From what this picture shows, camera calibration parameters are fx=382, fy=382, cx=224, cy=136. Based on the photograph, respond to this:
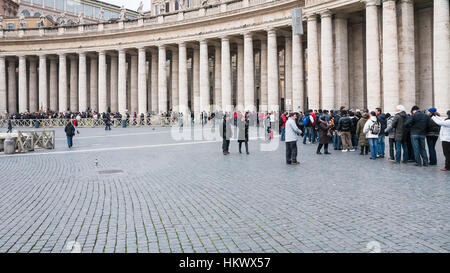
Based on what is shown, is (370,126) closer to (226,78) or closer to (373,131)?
(373,131)

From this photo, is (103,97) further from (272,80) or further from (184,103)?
(272,80)

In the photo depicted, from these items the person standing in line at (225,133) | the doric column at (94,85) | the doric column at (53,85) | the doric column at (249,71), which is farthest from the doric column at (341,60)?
the doric column at (53,85)

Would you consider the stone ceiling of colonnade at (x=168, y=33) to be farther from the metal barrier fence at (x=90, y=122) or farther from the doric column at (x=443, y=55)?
the doric column at (x=443, y=55)

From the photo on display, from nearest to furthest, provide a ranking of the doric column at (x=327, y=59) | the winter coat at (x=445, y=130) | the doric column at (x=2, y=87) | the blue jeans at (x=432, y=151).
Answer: the winter coat at (x=445, y=130) → the blue jeans at (x=432, y=151) → the doric column at (x=327, y=59) → the doric column at (x=2, y=87)

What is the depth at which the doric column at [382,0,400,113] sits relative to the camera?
88.1 ft

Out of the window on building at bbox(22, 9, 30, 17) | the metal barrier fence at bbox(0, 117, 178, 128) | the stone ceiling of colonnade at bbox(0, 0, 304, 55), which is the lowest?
the metal barrier fence at bbox(0, 117, 178, 128)

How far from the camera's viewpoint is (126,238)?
550 cm

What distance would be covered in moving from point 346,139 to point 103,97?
131 feet

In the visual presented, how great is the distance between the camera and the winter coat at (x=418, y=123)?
498 inches

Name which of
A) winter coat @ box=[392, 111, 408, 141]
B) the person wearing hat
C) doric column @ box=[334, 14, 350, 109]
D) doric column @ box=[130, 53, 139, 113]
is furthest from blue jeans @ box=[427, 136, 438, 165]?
doric column @ box=[130, 53, 139, 113]

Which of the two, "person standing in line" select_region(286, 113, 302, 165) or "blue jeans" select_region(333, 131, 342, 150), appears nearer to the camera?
"person standing in line" select_region(286, 113, 302, 165)

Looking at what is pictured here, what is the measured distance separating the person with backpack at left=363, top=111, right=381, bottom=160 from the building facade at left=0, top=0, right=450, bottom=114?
13410mm

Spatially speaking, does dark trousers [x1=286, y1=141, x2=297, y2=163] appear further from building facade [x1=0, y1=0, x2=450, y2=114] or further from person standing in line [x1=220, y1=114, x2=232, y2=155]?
building facade [x1=0, y1=0, x2=450, y2=114]

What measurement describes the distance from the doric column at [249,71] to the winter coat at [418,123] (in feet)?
89.1
